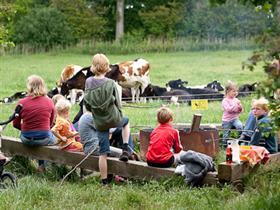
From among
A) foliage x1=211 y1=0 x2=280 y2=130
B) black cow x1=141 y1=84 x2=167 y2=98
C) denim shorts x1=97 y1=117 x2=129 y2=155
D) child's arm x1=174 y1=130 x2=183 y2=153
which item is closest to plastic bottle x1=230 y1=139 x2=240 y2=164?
child's arm x1=174 y1=130 x2=183 y2=153

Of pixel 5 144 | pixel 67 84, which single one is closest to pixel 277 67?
pixel 5 144

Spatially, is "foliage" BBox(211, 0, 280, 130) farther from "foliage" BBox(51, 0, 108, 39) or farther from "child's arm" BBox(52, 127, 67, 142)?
"foliage" BBox(51, 0, 108, 39)

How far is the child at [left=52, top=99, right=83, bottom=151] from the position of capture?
27.7ft

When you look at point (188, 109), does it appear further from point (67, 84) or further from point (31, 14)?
point (31, 14)

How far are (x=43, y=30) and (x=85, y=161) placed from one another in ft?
132

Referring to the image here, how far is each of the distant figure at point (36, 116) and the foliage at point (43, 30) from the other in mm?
39271

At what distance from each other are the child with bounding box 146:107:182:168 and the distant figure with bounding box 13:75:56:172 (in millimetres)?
1574

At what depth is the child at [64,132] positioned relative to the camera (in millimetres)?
8445

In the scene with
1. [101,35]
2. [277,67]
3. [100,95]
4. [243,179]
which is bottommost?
[101,35]

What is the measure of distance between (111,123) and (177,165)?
0.92m

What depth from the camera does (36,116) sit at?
841cm

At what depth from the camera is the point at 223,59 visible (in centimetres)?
3622

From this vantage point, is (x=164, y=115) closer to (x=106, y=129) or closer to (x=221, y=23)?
(x=106, y=129)

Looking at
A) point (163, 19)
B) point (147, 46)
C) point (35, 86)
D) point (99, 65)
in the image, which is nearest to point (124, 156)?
point (99, 65)
